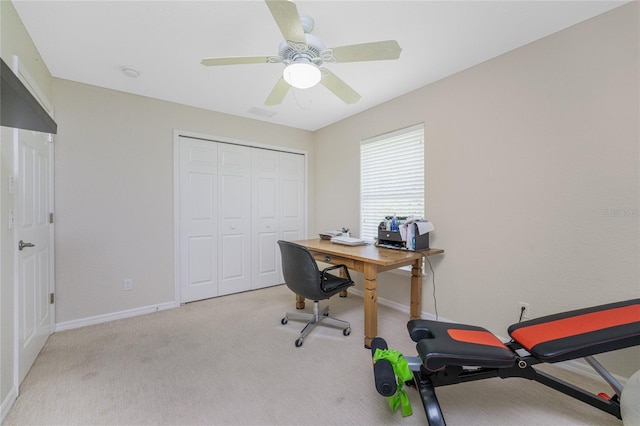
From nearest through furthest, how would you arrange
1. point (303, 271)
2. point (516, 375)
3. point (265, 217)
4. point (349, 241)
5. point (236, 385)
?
point (516, 375) < point (236, 385) < point (303, 271) < point (349, 241) < point (265, 217)

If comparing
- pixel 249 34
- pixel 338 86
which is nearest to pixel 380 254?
pixel 338 86

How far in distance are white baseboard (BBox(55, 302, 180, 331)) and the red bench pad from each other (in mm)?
3367

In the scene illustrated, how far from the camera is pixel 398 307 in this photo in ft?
10.1

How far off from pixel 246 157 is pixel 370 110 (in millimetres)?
1802

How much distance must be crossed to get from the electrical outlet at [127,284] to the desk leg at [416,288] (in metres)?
3.02

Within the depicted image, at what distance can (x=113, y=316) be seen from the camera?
280cm

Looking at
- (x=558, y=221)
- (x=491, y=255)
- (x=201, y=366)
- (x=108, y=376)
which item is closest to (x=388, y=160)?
(x=491, y=255)

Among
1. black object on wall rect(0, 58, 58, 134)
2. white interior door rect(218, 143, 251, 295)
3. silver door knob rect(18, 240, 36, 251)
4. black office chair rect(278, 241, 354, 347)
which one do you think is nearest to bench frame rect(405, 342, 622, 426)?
black office chair rect(278, 241, 354, 347)

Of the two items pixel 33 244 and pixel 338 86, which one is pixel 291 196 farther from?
pixel 33 244

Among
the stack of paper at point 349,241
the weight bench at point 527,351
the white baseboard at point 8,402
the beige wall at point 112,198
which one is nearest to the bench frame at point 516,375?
the weight bench at point 527,351

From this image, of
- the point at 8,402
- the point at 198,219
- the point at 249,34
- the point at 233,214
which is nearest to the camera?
the point at 8,402

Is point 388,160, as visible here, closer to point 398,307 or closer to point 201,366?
point 398,307

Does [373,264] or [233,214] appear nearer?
[373,264]

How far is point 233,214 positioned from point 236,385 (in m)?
2.29
